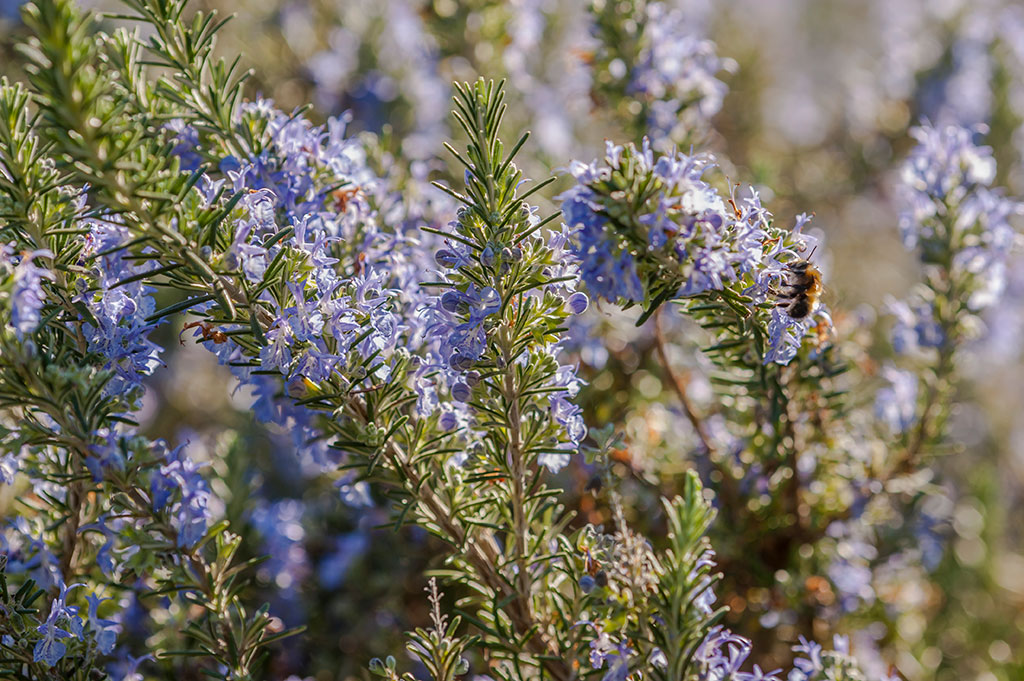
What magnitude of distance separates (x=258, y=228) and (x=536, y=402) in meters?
0.57

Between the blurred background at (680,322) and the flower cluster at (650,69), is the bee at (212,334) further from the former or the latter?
the flower cluster at (650,69)

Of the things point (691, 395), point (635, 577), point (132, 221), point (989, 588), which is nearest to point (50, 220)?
point (132, 221)

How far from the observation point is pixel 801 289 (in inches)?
52.7

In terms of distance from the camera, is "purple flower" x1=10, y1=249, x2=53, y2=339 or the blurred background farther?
the blurred background

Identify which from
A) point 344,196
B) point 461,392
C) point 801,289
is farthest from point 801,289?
point 344,196

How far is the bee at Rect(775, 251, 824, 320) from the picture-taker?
1332mm

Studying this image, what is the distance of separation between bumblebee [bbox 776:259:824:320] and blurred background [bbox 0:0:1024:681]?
468 mm

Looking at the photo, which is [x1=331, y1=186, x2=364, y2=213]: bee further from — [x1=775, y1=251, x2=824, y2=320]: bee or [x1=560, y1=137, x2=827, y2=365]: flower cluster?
[x1=775, y1=251, x2=824, y2=320]: bee

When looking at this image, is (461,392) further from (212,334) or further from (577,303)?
(212,334)

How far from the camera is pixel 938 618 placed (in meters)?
2.60

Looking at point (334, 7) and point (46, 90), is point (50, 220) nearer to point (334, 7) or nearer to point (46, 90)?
point (46, 90)

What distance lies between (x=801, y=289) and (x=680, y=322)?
1.27 metres

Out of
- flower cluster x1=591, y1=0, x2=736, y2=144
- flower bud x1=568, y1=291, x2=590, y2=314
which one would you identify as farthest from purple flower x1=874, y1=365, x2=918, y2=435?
flower bud x1=568, y1=291, x2=590, y2=314

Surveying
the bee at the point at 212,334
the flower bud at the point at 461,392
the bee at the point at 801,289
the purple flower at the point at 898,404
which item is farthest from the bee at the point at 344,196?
the purple flower at the point at 898,404
